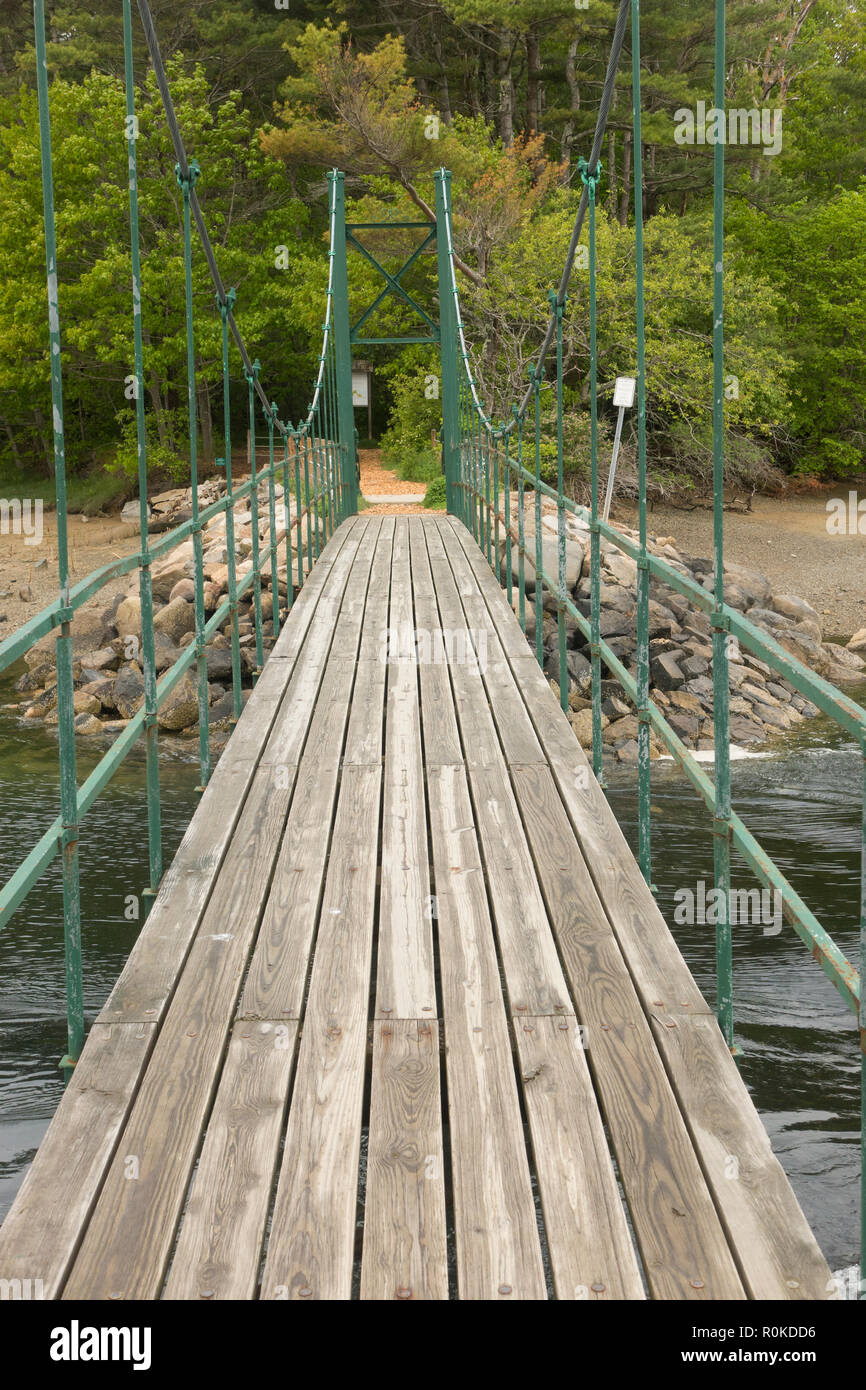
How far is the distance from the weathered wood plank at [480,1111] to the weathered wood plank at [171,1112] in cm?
40

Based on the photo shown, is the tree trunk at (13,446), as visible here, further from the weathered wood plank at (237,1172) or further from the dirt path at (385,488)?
the weathered wood plank at (237,1172)

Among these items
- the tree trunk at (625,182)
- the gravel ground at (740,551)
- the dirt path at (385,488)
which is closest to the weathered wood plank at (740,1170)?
the gravel ground at (740,551)

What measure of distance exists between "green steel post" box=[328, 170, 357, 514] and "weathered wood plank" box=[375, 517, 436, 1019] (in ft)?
22.7

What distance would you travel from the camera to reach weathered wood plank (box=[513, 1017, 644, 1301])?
1847mm

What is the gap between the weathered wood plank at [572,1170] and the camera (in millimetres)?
1847

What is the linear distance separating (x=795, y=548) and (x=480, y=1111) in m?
17.7

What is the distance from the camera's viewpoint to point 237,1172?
205 centimetres

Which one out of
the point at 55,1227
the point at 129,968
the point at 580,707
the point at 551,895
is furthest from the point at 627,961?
the point at 580,707

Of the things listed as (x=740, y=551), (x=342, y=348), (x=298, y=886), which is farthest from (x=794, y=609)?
(x=298, y=886)

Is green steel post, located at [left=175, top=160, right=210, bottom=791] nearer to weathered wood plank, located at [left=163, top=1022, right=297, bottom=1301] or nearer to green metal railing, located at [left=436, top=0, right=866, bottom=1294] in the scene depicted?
green metal railing, located at [left=436, top=0, right=866, bottom=1294]

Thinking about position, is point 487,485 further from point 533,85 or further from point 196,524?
point 533,85

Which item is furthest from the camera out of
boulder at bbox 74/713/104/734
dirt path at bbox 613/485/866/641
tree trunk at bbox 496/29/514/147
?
tree trunk at bbox 496/29/514/147

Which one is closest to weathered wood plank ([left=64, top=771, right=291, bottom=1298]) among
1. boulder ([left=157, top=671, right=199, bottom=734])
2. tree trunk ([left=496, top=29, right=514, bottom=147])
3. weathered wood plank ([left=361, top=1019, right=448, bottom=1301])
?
weathered wood plank ([left=361, top=1019, right=448, bottom=1301])
